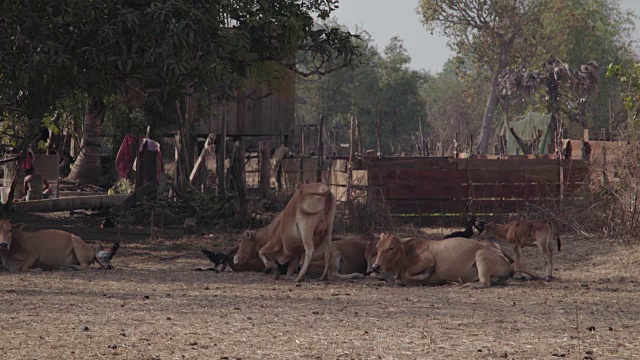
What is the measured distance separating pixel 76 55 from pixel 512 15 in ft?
137

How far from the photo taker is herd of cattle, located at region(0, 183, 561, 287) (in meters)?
12.8

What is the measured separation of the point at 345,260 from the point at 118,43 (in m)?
5.00

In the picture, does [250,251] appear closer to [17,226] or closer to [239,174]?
[17,226]

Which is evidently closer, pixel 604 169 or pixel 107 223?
pixel 107 223

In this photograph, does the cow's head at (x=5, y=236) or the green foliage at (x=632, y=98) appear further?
the green foliage at (x=632, y=98)

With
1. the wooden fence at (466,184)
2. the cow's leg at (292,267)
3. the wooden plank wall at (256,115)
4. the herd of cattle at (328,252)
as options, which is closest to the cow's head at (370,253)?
the herd of cattle at (328,252)

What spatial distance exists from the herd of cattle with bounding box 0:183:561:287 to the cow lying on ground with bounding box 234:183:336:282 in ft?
0.04

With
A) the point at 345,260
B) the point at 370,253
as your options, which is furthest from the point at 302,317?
the point at 345,260

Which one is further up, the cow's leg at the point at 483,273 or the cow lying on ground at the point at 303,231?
the cow lying on ground at the point at 303,231

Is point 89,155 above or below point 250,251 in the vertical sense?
above

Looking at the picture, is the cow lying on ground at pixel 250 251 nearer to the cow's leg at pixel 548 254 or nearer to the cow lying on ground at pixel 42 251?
the cow lying on ground at pixel 42 251

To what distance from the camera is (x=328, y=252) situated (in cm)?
1364

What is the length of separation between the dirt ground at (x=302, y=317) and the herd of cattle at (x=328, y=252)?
12.4 inches

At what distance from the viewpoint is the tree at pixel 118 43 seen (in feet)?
50.4
